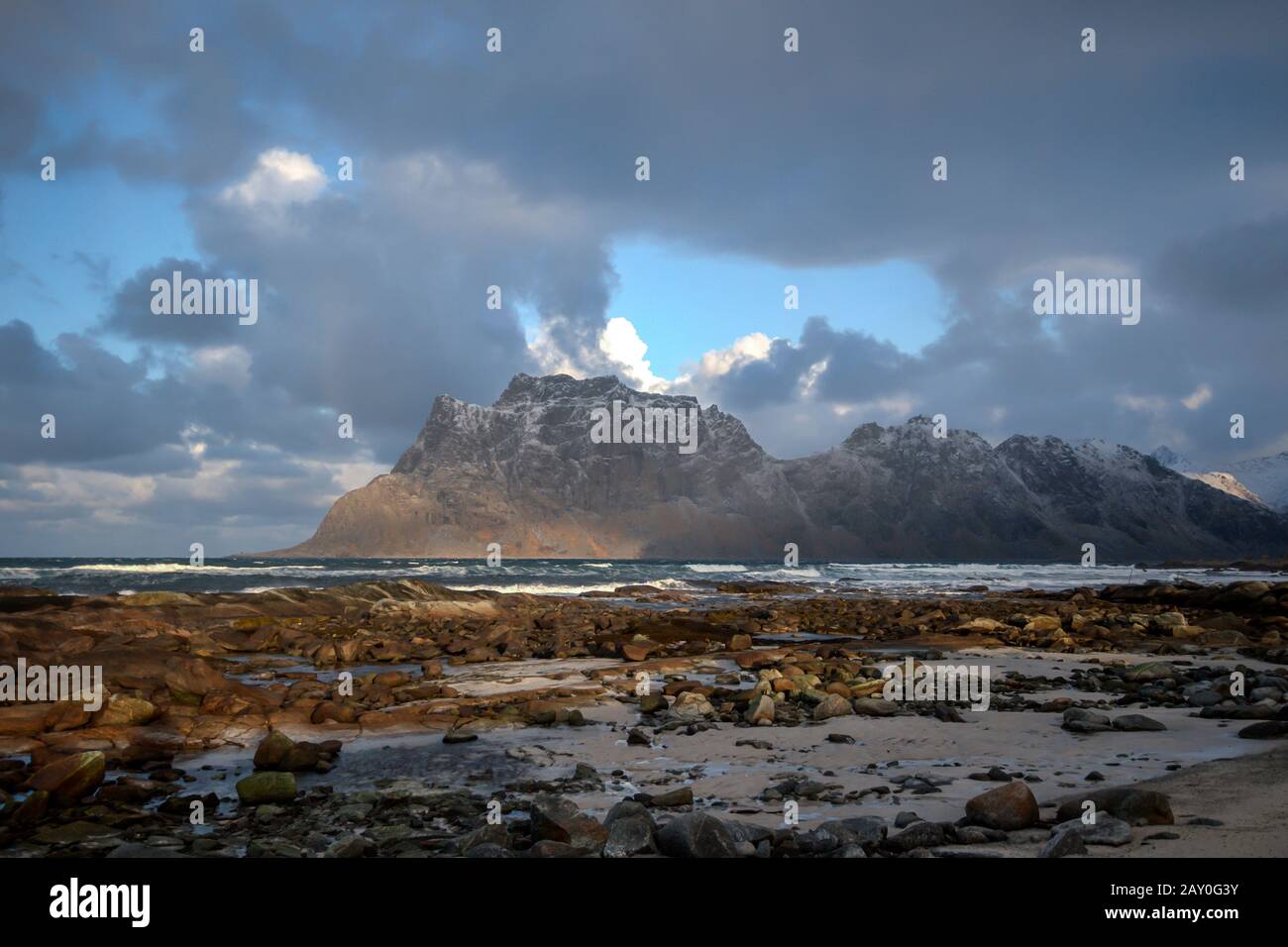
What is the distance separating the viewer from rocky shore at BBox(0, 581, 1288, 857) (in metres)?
5.67

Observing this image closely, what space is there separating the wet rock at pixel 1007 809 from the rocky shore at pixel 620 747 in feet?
0.08

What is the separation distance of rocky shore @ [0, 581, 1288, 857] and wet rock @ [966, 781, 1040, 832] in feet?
0.08

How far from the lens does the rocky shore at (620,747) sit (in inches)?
223

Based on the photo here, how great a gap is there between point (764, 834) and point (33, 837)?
6.12 m

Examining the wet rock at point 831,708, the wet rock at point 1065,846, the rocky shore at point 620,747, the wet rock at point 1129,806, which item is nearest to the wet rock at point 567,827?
the rocky shore at point 620,747

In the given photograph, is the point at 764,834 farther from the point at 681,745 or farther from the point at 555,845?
the point at 681,745

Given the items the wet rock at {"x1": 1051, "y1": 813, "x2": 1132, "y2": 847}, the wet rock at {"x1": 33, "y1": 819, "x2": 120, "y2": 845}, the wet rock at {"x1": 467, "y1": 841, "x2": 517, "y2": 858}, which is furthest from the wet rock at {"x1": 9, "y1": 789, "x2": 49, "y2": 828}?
the wet rock at {"x1": 1051, "y1": 813, "x2": 1132, "y2": 847}

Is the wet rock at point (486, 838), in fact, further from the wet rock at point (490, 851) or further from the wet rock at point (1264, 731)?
the wet rock at point (1264, 731)

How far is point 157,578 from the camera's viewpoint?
5175 cm

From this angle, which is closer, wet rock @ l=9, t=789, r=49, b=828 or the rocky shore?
the rocky shore

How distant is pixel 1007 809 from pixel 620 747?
4933mm

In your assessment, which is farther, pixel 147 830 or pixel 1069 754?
pixel 1069 754
